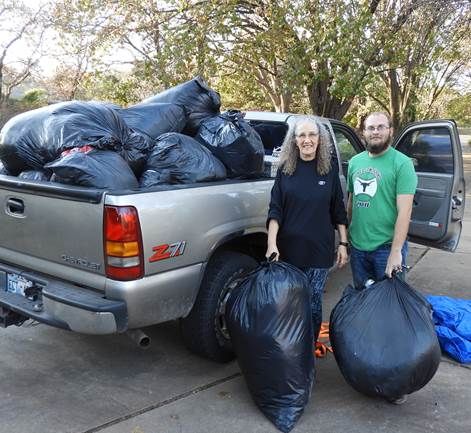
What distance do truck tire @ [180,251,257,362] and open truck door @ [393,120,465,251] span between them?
1.93 meters

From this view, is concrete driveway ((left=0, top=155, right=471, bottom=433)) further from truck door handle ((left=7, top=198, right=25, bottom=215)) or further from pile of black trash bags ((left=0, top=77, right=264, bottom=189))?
pile of black trash bags ((left=0, top=77, right=264, bottom=189))

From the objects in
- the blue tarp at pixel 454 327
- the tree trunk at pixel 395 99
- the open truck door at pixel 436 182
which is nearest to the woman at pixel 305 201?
the blue tarp at pixel 454 327

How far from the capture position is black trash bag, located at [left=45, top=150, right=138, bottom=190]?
2820 millimetres

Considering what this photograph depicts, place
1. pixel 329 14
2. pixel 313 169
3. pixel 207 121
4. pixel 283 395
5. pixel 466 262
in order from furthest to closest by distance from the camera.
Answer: pixel 329 14, pixel 466 262, pixel 207 121, pixel 313 169, pixel 283 395

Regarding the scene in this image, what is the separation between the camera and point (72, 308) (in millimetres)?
2668

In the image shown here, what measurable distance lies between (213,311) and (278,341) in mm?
653

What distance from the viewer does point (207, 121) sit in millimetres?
3805

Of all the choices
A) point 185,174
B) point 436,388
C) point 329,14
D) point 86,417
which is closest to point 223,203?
point 185,174

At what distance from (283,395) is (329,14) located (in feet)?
26.5

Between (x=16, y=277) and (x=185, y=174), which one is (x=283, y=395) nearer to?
(x=185, y=174)

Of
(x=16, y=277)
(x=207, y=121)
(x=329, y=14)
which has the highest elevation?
(x=329, y=14)

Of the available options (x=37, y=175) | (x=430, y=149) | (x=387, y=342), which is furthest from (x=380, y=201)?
(x=37, y=175)

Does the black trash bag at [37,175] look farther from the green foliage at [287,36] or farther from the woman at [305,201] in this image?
the green foliage at [287,36]

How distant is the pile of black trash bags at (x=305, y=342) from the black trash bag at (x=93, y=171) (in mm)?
996
